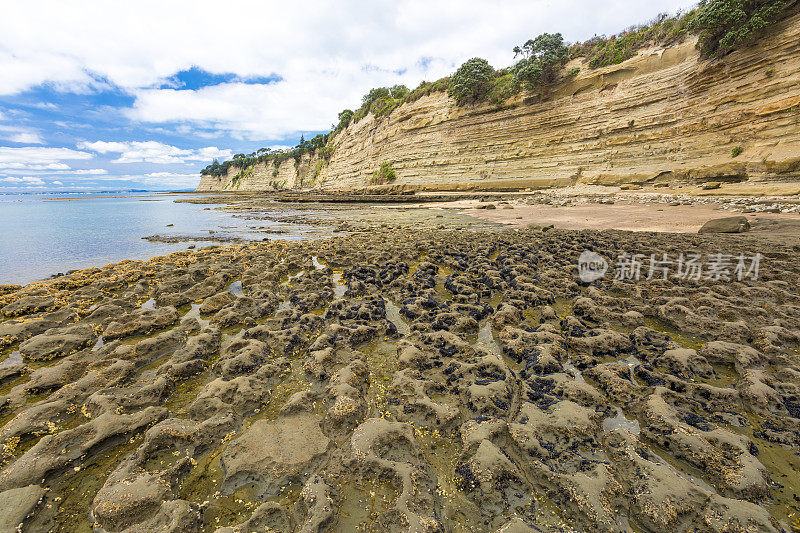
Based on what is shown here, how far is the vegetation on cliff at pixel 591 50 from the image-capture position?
2175 cm

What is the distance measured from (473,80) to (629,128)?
20.6 metres

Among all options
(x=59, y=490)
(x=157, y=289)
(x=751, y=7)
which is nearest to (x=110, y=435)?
(x=59, y=490)

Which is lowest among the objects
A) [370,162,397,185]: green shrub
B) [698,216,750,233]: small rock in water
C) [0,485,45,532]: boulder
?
[0,485,45,532]: boulder

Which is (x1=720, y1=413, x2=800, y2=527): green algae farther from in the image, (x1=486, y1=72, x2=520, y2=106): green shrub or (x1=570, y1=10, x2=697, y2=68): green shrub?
(x1=486, y1=72, x2=520, y2=106): green shrub

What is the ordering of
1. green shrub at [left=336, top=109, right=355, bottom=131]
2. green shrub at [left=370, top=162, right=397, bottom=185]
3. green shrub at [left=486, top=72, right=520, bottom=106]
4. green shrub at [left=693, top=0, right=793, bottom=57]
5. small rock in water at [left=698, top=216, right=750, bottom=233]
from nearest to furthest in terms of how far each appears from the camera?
small rock in water at [left=698, top=216, right=750, bottom=233] → green shrub at [left=693, top=0, right=793, bottom=57] → green shrub at [left=486, top=72, right=520, bottom=106] → green shrub at [left=370, top=162, right=397, bottom=185] → green shrub at [left=336, top=109, right=355, bottom=131]

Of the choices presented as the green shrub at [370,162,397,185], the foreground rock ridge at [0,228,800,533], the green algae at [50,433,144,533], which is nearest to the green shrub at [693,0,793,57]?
the foreground rock ridge at [0,228,800,533]

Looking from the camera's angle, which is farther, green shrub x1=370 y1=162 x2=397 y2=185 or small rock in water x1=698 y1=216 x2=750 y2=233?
green shrub x1=370 y1=162 x2=397 y2=185

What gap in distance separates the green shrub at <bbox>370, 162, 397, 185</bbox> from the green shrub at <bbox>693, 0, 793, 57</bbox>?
35.2m

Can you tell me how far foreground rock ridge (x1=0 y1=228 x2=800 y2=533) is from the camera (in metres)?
2.63

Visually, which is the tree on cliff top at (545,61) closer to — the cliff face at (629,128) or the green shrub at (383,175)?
the cliff face at (629,128)

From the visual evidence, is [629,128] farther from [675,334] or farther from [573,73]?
[675,334]

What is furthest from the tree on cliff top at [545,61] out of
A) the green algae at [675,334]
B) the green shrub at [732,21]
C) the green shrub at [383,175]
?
the green algae at [675,334]

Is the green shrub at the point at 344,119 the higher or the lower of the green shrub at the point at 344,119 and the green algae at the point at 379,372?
the higher

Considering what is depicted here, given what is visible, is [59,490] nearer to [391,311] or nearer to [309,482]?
[309,482]
